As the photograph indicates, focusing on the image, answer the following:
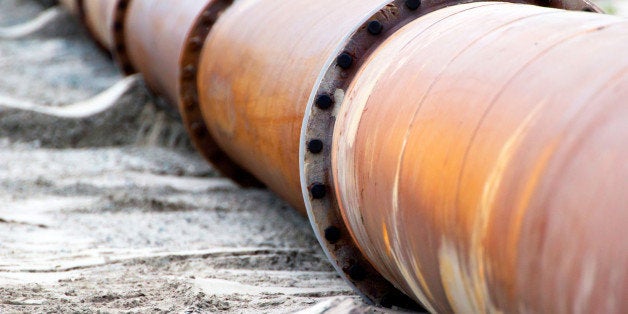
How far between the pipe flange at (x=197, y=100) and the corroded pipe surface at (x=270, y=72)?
3.4 inches

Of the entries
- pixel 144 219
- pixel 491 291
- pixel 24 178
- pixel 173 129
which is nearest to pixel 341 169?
pixel 491 291

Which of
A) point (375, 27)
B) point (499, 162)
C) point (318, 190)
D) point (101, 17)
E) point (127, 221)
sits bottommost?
point (127, 221)

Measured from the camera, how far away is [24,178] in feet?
13.6

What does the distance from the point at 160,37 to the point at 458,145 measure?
2.82 m

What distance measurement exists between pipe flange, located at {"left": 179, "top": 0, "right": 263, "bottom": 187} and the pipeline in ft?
2.29

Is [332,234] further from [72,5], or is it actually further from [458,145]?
[72,5]

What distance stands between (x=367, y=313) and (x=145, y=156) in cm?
273

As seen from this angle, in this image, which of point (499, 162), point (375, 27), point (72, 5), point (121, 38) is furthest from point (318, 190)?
point (72, 5)

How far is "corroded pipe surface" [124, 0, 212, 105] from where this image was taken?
3729 mm

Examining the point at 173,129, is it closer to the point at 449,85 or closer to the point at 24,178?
the point at 24,178

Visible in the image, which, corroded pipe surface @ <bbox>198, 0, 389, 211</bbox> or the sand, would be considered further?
corroded pipe surface @ <bbox>198, 0, 389, 211</bbox>

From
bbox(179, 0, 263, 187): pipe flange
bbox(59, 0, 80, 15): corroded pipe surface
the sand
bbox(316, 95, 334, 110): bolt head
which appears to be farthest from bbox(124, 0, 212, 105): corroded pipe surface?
bbox(59, 0, 80, 15): corroded pipe surface

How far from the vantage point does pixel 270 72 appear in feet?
9.21

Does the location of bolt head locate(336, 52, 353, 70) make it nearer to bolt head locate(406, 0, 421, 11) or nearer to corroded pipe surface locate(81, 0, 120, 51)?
bolt head locate(406, 0, 421, 11)
